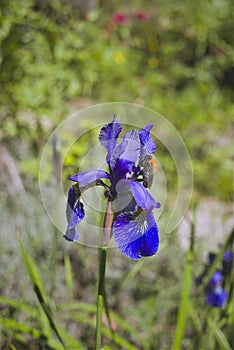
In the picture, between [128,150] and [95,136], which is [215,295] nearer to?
[128,150]

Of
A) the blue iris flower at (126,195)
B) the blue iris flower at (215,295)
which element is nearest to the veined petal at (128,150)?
the blue iris flower at (126,195)

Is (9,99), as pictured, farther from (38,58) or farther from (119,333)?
(119,333)

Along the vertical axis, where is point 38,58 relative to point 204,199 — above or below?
above

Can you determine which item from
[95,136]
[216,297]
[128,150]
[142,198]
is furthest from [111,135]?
[95,136]

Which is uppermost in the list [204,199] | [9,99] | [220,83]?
[220,83]

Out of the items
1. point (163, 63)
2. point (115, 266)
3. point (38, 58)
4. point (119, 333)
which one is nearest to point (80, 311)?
point (119, 333)

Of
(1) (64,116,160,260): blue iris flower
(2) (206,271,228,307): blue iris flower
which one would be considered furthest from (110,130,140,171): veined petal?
(2) (206,271,228,307): blue iris flower

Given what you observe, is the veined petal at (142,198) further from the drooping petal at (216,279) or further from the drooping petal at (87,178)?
the drooping petal at (216,279)

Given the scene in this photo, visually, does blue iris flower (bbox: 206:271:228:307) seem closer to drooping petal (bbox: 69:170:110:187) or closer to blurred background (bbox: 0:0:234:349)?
blurred background (bbox: 0:0:234:349)
